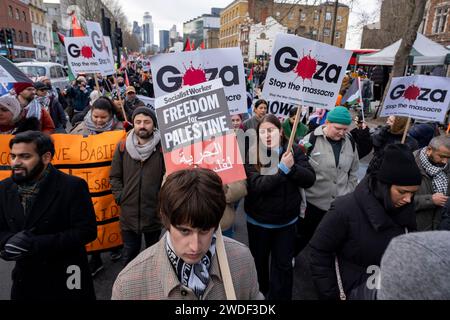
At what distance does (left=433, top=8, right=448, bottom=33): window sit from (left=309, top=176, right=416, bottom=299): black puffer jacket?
128 feet

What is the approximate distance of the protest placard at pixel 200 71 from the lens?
2.87m

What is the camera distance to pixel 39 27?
56.3m

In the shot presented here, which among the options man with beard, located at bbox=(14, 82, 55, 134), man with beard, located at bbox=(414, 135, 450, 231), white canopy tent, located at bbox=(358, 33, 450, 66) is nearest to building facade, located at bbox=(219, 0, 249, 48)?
white canopy tent, located at bbox=(358, 33, 450, 66)

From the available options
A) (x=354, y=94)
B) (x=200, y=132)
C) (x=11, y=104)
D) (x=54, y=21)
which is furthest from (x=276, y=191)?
(x=54, y=21)

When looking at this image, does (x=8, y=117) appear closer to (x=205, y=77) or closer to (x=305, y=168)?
(x=205, y=77)

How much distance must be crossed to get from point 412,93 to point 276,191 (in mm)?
2714

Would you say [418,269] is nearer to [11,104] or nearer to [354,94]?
[11,104]

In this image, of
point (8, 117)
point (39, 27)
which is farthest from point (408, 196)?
point (39, 27)

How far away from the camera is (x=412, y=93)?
4293 mm

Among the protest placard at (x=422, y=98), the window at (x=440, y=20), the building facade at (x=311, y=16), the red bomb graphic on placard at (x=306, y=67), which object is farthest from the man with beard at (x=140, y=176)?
the window at (x=440, y=20)

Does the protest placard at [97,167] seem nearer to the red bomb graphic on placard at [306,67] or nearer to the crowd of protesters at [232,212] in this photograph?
the crowd of protesters at [232,212]

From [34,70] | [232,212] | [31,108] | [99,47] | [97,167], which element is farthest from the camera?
[34,70]

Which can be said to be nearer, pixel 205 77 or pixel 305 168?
pixel 305 168

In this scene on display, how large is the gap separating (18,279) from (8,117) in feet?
6.74
